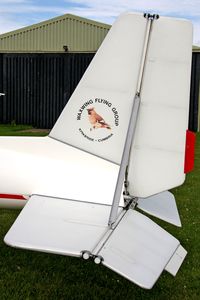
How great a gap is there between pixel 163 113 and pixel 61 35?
1894cm

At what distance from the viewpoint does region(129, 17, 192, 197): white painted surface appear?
3.89m

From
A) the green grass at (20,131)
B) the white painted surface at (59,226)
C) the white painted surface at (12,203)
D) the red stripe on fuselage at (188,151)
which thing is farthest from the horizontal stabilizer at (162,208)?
the green grass at (20,131)

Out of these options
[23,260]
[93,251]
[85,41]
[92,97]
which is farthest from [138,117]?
[85,41]

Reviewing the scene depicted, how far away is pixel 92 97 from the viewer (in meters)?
4.09

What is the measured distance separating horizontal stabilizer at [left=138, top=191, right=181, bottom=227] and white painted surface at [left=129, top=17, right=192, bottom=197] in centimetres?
52

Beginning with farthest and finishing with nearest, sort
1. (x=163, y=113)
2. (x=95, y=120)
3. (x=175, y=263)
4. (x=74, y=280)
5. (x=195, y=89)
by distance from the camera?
(x=195, y=89)
(x=74, y=280)
(x=95, y=120)
(x=163, y=113)
(x=175, y=263)

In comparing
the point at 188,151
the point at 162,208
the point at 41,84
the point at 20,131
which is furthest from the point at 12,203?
the point at 41,84

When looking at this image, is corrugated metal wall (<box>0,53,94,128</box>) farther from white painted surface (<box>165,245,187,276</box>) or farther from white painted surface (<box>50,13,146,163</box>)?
white painted surface (<box>165,245,187,276</box>)

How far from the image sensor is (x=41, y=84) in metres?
21.5

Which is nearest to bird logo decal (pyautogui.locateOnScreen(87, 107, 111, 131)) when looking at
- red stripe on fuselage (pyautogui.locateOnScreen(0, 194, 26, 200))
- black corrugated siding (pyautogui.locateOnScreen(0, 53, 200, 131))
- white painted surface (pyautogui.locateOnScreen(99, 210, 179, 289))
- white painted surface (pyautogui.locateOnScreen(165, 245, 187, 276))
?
white painted surface (pyautogui.locateOnScreen(99, 210, 179, 289))

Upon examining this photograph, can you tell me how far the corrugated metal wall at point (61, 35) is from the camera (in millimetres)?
21409

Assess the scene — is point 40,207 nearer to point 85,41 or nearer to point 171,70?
point 171,70

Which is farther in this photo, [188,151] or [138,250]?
[188,151]

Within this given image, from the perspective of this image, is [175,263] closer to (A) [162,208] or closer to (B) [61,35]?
(A) [162,208]
